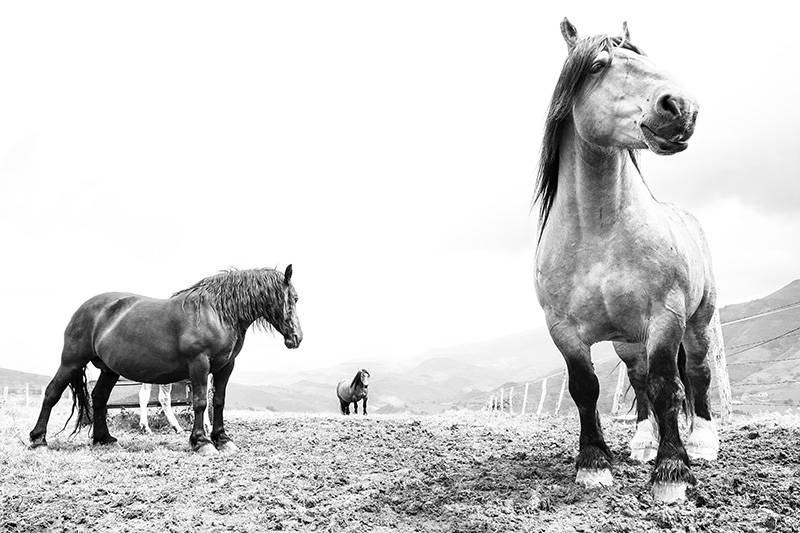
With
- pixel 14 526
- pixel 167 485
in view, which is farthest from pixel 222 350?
pixel 14 526

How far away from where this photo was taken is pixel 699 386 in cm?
488

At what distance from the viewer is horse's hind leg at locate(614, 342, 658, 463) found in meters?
4.67

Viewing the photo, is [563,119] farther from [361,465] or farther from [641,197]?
[361,465]

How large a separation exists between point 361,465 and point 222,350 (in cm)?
293

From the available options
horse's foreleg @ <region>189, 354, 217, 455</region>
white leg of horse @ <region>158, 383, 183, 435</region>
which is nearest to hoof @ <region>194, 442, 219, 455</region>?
horse's foreleg @ <region>189, 354, 217, 455</region>

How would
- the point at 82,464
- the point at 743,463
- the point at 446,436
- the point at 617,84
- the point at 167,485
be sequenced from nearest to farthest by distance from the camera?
the point at 617,84, the point at 743,463, the point at 167,485, the point at 82,464, the point at 446,436

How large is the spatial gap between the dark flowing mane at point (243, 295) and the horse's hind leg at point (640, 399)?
4.37m

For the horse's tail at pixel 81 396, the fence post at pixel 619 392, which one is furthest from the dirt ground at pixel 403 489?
the fence post at pixel 619 392

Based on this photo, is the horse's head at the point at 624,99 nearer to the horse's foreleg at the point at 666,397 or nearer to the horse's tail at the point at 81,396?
the horse's foreleg at the point at 666,397

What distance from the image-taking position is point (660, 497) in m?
3.32

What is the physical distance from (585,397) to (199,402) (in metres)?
4.83

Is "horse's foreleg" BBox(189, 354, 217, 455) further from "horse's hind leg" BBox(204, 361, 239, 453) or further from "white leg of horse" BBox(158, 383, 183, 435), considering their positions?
"white leg of horse" BBox(158, 383, 183, 435)

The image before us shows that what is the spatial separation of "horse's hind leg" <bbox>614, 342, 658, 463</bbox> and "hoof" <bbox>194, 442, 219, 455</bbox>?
15.0 feet

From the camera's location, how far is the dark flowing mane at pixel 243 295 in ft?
24.4
